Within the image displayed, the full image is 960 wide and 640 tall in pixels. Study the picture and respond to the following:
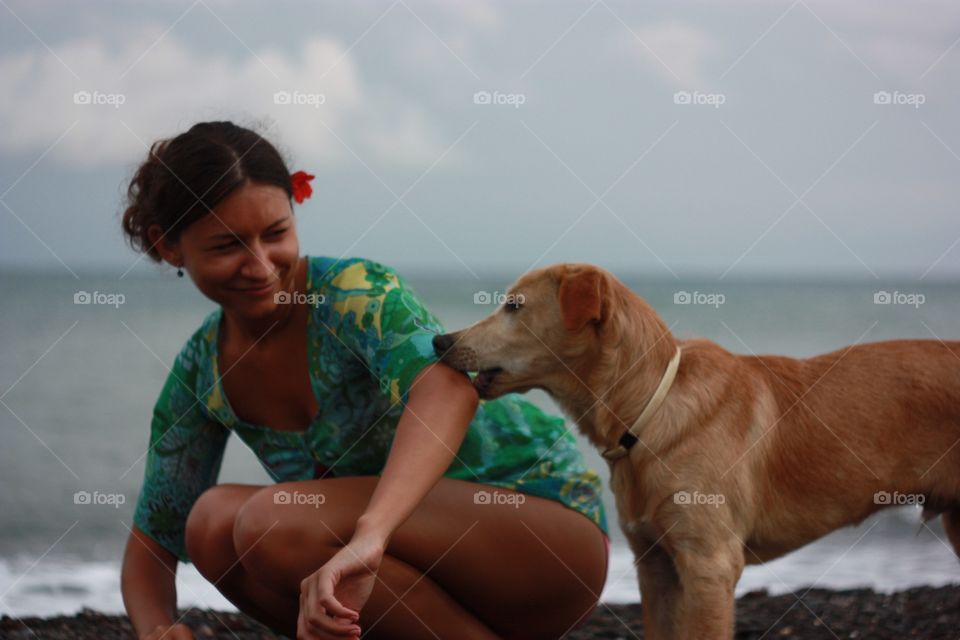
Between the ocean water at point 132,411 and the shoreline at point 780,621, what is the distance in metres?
0.31

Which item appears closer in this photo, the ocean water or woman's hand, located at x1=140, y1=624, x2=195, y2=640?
woman's hand, located at x1=140, y1=624, x2=195, y2=640

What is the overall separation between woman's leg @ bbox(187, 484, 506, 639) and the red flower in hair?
75cm

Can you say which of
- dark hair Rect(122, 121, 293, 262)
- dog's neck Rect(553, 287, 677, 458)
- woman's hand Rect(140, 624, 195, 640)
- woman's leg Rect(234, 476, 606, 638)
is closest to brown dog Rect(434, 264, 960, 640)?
dog's neck Rect(553, 287, 677, 458)

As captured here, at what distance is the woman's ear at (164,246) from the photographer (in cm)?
256

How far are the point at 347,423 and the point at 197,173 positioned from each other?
71 centimetres

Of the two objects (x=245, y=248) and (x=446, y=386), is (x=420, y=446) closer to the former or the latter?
(x=446, y=386)

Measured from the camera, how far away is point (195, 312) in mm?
12672

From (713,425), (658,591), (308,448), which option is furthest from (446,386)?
(658,591)

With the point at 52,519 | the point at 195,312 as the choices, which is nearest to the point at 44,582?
the point at 52,519

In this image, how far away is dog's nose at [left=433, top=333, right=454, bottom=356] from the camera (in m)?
2.36

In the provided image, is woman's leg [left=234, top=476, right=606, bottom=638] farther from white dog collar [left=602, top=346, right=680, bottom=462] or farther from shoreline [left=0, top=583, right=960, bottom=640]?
shoreline [left=0, top=583, right=960, bottom=640]

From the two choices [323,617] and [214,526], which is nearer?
[323,617]

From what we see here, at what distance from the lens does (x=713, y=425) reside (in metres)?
2.85

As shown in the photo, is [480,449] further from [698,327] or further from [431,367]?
[698,327]
